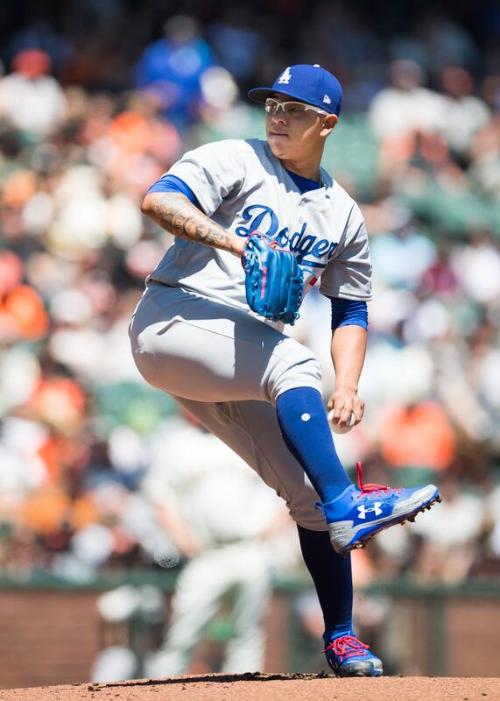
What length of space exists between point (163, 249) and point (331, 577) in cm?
539

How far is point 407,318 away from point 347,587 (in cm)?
502

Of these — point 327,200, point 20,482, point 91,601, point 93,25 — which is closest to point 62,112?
point 93,25

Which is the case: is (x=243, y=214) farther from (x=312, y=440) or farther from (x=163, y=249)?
(x=163, y=249)

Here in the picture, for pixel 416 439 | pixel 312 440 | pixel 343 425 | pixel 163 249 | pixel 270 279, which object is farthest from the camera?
pixel 163 249

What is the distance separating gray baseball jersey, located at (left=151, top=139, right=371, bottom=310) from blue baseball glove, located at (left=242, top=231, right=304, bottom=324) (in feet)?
0.69

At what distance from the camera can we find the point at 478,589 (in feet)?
24.3

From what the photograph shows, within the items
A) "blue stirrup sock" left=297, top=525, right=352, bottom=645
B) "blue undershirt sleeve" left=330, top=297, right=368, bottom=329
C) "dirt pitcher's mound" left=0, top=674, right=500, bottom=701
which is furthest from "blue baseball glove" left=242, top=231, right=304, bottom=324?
"dirt pitcher's mound" left=0, top=674, right=500, bottom=701

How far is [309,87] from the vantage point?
4152mm

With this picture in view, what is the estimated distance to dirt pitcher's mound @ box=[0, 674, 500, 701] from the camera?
12.5ft

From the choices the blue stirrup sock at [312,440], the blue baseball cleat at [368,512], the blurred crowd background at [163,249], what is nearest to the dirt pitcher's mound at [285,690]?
the blue baseball cleat at [368,512]

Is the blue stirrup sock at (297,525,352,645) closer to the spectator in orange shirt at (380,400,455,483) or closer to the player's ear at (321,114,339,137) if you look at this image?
the player's ear at (321,114,339,137)

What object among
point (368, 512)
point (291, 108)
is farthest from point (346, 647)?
point (291, 108)

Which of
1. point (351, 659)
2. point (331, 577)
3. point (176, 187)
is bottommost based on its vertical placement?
point (351, 659)

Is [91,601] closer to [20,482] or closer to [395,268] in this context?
[20,482]
